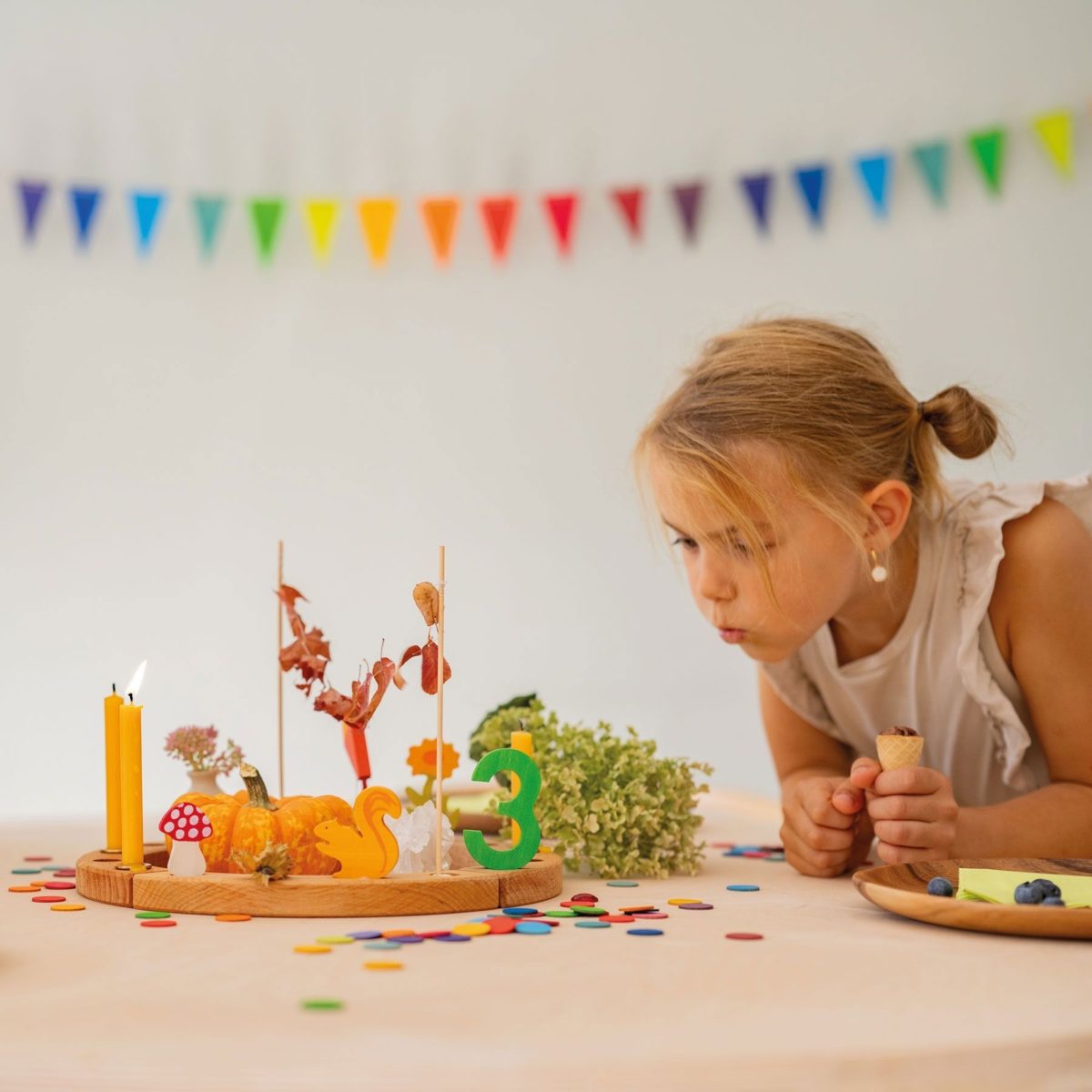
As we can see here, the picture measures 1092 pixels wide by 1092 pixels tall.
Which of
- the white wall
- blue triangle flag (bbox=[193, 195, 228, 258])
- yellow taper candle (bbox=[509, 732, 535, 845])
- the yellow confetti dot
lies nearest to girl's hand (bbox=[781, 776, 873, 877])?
yellow taper candle (bbox=[509, 732, 535, 845])

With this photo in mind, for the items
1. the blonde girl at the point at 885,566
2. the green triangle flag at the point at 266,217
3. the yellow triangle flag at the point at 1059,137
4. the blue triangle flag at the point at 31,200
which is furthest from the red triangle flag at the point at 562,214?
the blonde girl at the point at 885,566

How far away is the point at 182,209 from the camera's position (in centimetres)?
287

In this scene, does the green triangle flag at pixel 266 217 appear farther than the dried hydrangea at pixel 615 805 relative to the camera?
Yes

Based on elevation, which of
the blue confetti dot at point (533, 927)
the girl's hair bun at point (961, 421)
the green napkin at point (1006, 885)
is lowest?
the blue confetti dot at point (533, 927)

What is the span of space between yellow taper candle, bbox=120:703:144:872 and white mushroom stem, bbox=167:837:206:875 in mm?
51

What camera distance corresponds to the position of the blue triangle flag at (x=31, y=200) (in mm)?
2783

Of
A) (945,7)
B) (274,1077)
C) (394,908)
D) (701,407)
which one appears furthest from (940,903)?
(945,7)

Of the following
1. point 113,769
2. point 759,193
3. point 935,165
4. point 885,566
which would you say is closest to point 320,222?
point 759,193

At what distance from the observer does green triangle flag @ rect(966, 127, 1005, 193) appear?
2648 millimetres

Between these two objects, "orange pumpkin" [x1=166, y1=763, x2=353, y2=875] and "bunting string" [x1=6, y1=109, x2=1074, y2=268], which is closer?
"orange pumpkin" [x1=166, y1=763, x2=353, y2=875]

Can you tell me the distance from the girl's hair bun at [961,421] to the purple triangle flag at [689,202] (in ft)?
5.41

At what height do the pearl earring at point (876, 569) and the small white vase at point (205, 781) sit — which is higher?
the pearl earring at point (876, 569)

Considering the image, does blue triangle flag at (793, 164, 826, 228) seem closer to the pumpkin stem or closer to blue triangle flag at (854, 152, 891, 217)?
blue triangle flag at (854, 152, 891, 217)

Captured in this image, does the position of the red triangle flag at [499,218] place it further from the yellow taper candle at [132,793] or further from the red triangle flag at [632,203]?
the yellow taper candle at [132,793]
